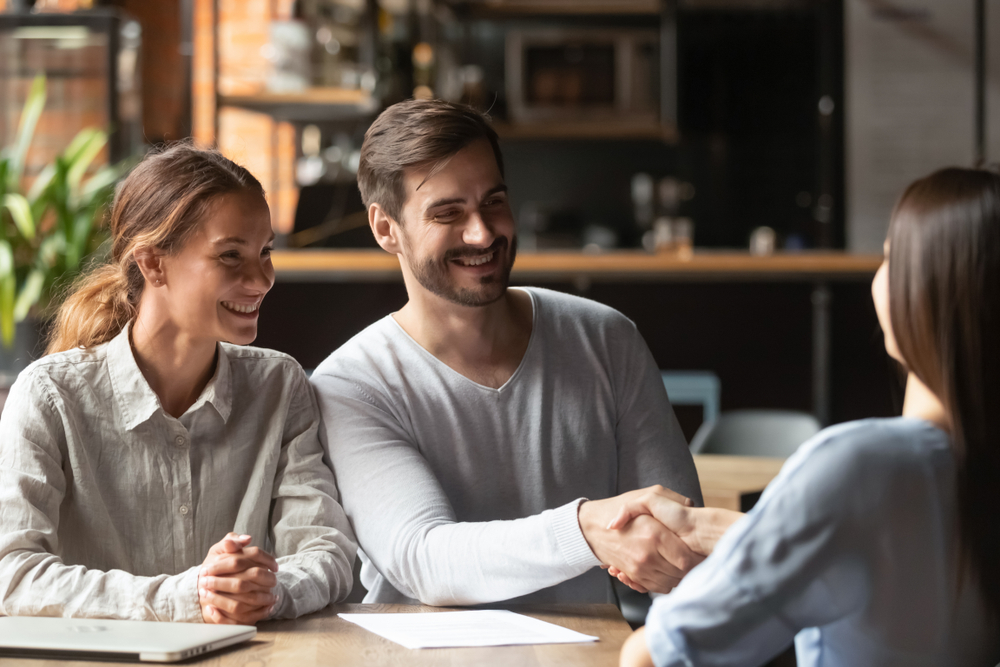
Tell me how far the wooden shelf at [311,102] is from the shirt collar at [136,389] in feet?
8.93

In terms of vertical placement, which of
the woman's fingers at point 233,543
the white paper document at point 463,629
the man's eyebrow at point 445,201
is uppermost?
the man's eyebrow at point 445,201

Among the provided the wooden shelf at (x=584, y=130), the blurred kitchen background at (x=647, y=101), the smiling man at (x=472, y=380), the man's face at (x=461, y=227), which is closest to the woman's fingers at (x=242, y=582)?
the smiling man at (x=472, y=380)

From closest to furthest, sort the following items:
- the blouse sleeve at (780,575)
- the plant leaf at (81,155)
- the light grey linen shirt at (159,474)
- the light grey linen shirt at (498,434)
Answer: the blouse sleeve at (780,575) → the light grey linen shirt at (159,474) → the light grey linen shirt at (498,434) → the plant leaf at (81,155)

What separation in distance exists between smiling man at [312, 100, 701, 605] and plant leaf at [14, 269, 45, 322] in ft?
6.59

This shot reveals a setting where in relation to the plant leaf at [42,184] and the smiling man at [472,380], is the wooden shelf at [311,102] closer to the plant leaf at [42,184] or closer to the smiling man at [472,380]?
the plant leaf at [42,184]

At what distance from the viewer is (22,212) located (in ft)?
10.6

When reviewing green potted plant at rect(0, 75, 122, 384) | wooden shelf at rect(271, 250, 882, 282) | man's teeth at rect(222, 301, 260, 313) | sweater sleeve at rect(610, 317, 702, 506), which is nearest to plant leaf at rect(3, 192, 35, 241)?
green potted plant at rect(0, 75, 122, 384)

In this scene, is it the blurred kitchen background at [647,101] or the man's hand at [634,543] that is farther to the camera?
the blurred kitchen background at [647,101]

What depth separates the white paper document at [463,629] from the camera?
1087 mm

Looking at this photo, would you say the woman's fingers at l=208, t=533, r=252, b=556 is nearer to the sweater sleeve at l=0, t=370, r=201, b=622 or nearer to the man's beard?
the sweater sleeve at l=0, t=370, r=201, b=622

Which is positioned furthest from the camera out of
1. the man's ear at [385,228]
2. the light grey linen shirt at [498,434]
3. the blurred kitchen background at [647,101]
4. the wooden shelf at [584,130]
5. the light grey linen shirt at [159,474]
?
the wooden shelf at [584,130]

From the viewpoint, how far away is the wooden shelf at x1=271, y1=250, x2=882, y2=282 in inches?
142

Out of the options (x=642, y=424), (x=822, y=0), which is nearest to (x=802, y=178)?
(x=822, y=0)

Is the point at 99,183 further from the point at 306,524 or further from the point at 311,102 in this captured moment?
the point at 306,524
